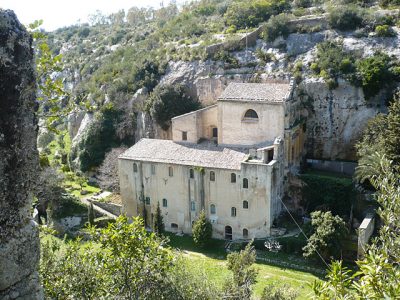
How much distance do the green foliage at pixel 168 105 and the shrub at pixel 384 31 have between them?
18.1 m

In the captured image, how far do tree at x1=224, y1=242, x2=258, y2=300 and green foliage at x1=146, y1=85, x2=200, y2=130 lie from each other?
825 inches

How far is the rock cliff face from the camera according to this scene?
5.54 meters

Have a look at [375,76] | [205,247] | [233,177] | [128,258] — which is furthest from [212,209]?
[128,258]

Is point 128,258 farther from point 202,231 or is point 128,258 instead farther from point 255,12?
point 255,12

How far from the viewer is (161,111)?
46188mm

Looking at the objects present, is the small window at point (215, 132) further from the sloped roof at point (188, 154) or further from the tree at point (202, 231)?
the tree at point (202, 231)

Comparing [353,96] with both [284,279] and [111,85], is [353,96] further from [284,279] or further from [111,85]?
[111,85]

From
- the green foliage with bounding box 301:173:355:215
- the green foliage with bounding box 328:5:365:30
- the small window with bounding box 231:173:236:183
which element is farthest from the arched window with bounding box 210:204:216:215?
the green foliage with bounding box 328:5:365:30

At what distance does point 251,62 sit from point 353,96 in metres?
11.5

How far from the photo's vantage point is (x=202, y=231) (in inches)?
1384

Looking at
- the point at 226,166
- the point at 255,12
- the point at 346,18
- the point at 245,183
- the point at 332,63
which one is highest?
the point at 255,12

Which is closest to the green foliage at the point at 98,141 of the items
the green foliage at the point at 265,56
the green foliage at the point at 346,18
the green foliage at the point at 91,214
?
the green foliage at the point at 91,214

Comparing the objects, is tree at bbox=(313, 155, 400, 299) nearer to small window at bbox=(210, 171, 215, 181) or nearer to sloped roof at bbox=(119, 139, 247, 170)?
sloped roof at bbox=(119, 139, 247, 170)

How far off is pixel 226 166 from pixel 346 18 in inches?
907
